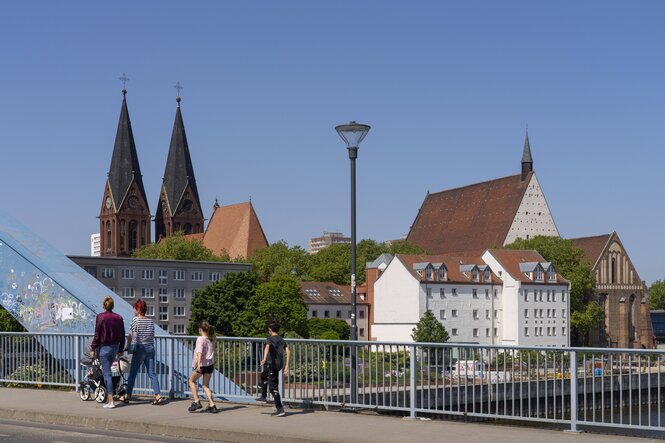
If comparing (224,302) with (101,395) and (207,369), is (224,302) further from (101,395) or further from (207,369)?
(207,369)

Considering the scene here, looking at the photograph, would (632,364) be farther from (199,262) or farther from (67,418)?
(199,262)

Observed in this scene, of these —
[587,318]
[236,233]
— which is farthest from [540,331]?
[236,233]

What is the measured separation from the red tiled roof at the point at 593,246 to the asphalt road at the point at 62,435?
117801 millimetres

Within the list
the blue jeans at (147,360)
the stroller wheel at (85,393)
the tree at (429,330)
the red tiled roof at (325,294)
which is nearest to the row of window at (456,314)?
the tree at (429,330)

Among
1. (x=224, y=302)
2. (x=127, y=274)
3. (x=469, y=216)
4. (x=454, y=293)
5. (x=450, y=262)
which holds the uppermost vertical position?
(x=469, y=216)

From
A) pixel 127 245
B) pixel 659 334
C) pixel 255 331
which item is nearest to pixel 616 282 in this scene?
pixel 659 334

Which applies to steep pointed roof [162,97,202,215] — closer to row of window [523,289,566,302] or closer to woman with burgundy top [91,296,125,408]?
row of window [523,289,566,302]

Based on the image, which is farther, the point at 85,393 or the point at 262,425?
the point at 85,393

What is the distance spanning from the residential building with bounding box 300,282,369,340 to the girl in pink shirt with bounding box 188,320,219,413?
325 feet

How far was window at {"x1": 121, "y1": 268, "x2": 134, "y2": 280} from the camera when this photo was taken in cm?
10719

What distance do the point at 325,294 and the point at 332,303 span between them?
167 cm

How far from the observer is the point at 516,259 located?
382 ft

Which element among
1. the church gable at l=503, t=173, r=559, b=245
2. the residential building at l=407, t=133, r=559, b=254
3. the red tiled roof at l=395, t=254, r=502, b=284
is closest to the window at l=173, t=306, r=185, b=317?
the red tiled roof at l=395, t=254, r=502, b=284

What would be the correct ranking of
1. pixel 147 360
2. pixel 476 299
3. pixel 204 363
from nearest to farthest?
pixel 204 363 < pixel 147 360 < pixel 476 299
